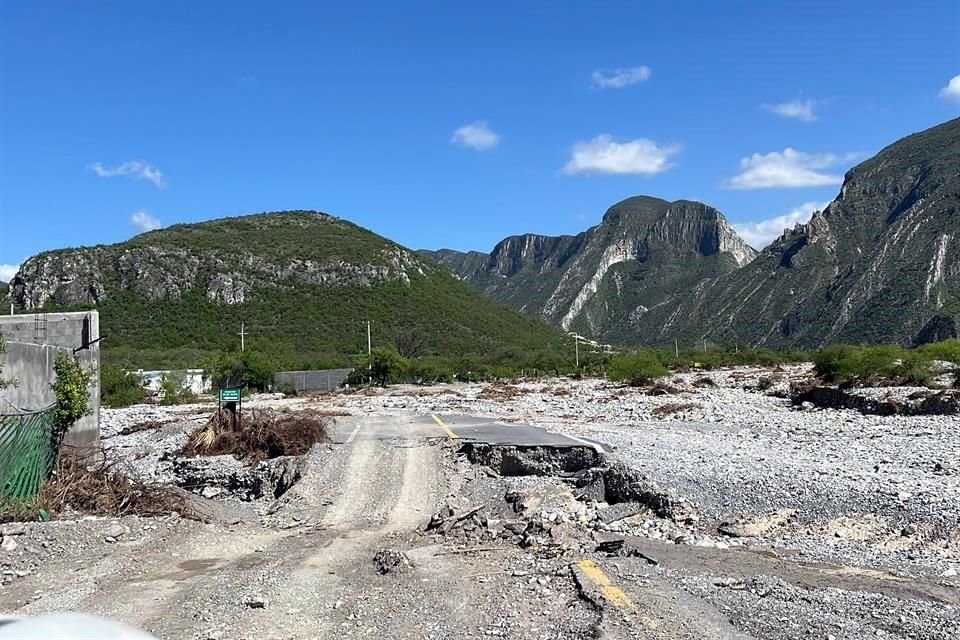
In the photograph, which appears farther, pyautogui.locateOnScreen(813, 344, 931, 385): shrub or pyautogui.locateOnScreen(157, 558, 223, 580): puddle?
pyautogui.locateOnScreen(813, 344, 931, 385): shrub

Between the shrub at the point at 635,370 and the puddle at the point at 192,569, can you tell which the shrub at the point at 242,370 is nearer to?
the shrub at the point at 635,370

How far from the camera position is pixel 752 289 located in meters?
134

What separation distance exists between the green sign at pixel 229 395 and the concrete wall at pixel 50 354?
2611 millimetres

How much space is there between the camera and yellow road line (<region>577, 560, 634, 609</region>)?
19.3 ft

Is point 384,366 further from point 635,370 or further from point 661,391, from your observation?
point 661,391

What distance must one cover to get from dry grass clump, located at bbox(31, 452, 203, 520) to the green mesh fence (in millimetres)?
196

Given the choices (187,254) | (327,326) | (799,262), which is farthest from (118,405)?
(799,262)

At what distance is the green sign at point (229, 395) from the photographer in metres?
17.5

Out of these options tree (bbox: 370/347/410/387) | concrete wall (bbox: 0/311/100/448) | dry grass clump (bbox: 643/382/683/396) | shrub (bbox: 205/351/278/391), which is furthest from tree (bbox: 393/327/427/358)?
concrete wall (bbox: 0/311/100/448)

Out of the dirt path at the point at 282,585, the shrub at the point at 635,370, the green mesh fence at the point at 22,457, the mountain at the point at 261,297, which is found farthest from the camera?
the mountain at the point at 261,297

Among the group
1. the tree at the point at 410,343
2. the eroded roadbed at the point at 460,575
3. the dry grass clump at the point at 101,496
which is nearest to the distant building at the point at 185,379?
the tree at the point at 410,343

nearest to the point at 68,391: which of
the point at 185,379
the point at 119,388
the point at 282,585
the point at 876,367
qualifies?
the point at 282,585

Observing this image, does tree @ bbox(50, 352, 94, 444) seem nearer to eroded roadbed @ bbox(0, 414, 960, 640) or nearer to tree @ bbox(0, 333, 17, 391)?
tree @ bbox(0, 333, 17, 391)

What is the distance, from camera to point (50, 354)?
13.6 metres
